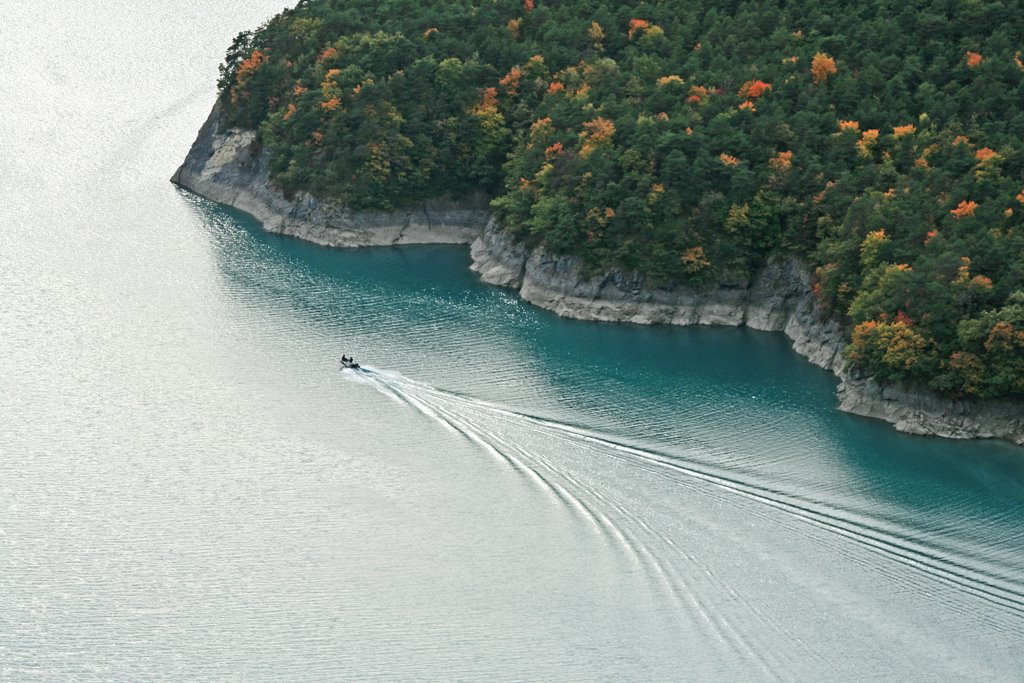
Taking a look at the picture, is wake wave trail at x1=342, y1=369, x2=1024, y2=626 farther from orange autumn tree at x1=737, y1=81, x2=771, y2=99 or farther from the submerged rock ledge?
orange autumn tree at x1=737, y1=81, x2=771, y2=99

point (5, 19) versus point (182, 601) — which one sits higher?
point (5, 19)

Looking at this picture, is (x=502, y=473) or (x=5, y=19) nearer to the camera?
(x=502, y=473)

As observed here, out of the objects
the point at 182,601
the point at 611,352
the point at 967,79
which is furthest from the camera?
the point at 967,79

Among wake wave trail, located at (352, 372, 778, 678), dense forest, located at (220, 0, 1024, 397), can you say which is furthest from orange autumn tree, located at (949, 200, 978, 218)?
wake wave trail, located at (352, 372, 778, 678)

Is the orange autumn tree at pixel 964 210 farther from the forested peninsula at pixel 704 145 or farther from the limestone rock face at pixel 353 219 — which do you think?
the limestone rock face at pixel 353 219

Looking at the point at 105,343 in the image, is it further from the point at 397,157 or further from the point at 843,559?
the point at 843,559

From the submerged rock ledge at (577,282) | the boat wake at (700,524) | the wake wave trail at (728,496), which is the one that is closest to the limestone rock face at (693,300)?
the submerged rock ledge at (577,282)

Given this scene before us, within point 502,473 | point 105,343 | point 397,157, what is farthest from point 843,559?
point 397,157
